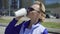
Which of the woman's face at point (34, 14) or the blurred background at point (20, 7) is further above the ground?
the woman's face at point (34, 14)

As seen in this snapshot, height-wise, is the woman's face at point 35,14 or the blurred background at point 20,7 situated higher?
the woman's face at point 35,14

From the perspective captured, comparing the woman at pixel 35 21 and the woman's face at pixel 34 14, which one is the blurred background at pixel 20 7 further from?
the woman's face at pixel 34 14

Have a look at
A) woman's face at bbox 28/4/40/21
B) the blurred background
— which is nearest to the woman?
woman's face at bbox 28/4/40/21

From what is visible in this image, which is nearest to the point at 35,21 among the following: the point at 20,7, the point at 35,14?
the point at 35,14

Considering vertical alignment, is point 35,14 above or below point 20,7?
above

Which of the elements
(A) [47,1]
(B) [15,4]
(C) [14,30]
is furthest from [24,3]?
(C) [14,30]

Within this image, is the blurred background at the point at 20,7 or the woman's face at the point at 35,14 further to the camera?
the blurred background at the point at 20,7

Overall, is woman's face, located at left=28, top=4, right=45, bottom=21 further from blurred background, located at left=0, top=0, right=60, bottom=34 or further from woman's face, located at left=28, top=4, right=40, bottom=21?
blurred background, located at left=0, top=0, right=60, bottom=34

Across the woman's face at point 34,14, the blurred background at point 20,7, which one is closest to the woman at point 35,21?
the woman's face at point 34,14

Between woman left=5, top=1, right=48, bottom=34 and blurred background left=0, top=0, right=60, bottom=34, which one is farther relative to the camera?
blurred background left=0, top=0, right=60, bottom=34

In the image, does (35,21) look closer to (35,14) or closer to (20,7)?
(35,14)

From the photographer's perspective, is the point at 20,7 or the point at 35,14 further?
the point at 20,7

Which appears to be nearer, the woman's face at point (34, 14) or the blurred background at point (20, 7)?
the woman's face at point (34, 14)

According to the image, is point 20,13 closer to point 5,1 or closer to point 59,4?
point 59,4
